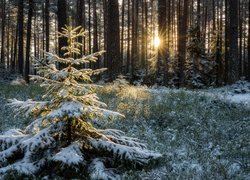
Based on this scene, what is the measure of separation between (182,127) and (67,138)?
13.1 ft

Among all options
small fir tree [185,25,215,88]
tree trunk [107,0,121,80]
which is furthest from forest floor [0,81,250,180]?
small fir tree [185,25,215,88]

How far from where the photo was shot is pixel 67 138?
21.9ft

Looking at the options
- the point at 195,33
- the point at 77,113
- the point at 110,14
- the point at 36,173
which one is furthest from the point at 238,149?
the point at 195,33

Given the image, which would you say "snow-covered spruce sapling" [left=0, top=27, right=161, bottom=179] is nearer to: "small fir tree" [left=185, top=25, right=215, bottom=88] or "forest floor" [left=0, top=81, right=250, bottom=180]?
"forest floor" [left=0, top=81, right=250, bottom=180]

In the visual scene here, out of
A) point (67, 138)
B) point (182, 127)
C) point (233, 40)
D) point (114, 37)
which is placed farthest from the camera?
point (233, 40)

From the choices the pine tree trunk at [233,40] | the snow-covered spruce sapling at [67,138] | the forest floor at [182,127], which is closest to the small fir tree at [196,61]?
the pine tree trunk at [233,40]

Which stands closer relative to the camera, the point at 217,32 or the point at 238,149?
the point at 238,149

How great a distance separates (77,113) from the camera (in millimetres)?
5988

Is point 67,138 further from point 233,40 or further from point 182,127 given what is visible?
point 233,40

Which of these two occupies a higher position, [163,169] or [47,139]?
[47,139]

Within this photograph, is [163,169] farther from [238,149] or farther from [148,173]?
[238,149]

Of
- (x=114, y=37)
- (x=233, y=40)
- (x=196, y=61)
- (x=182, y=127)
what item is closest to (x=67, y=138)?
(x=182, y=127)

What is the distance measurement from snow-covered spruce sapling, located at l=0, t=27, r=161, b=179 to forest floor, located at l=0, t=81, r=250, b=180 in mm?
563

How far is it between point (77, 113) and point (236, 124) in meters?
5.68
